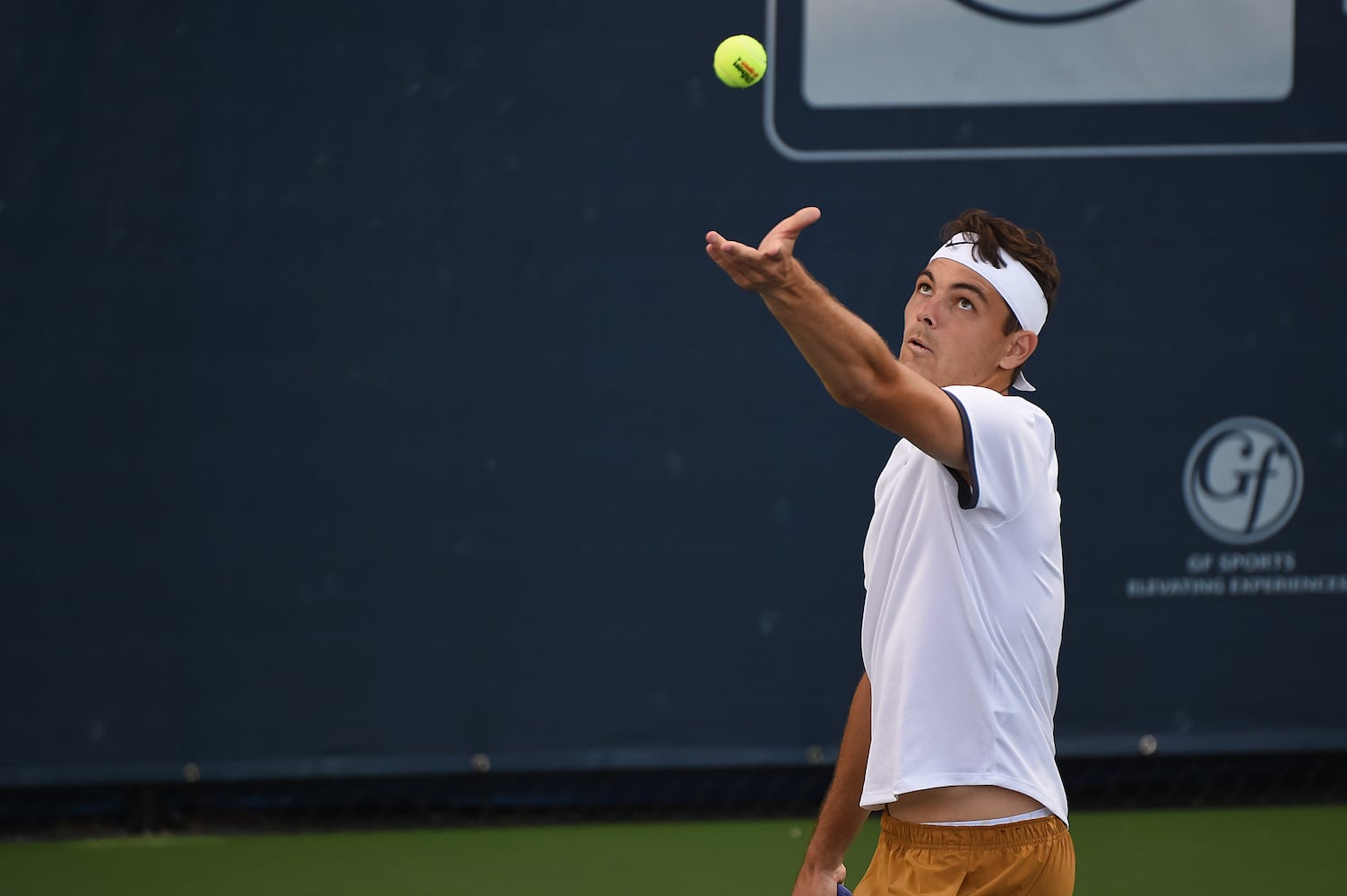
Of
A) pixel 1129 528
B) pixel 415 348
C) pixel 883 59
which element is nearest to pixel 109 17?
pixel 415 348

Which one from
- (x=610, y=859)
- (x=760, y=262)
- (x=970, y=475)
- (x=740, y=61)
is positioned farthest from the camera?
(x=610, y=859)

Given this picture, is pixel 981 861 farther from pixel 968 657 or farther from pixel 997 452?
pixel 997 452

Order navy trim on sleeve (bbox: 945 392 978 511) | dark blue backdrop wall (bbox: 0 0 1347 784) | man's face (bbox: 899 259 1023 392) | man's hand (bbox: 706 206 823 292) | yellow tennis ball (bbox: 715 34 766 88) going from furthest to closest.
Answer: dark blue backdrop wall (bbox: 0 0 1347 784) < yellow tennis ball (bbox: 715 34 766 88) < man's face (bbox: 899 259 1023 392) < navy trim on sleeve (bbox: 945 392 978 511) < man's hand (bbox: 706 206 823 292)

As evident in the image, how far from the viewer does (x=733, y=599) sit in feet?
11.4

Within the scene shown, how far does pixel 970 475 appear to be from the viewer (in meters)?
1.53

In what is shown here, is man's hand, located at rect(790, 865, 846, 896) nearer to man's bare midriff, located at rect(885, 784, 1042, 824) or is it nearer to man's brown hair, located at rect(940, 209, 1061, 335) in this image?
man's bare midriff, located at rect(885, 784, 1042, 824)

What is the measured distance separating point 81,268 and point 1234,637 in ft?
9.13

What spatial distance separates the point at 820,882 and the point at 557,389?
1889mm

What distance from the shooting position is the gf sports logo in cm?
350

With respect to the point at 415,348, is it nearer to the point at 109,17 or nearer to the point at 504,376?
the point at 504,376

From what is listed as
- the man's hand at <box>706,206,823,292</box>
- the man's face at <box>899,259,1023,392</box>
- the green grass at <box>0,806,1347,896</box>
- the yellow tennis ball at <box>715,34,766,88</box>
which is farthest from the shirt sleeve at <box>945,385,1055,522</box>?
the green grass at <box>0,806,1347,896</box>

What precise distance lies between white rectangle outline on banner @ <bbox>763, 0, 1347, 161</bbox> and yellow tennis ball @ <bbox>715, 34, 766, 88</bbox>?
3.59ft

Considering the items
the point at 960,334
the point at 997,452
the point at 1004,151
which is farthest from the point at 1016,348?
the point at 1004,151

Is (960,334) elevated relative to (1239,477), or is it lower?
elevated
